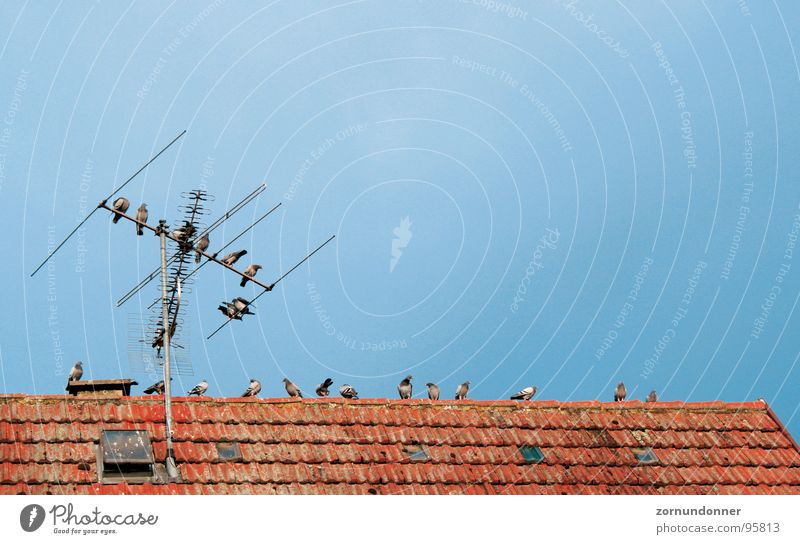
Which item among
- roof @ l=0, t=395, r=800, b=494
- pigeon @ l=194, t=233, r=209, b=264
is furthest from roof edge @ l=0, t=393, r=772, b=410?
pigeon @ l=194, t=233, r=209, b=264

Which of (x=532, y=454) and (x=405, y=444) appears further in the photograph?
(x=532, y=454)

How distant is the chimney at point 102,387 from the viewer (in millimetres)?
20438

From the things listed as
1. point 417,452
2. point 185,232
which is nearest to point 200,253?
point 185,232

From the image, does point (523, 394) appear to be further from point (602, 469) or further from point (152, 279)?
point (152, 279)

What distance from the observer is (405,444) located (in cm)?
2009

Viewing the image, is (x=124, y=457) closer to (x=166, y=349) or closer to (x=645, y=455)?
(x=166, y=349)

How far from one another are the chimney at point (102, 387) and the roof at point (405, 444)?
59 cm

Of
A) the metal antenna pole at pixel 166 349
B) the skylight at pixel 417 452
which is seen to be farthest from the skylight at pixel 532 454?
the metal antenna pole at pixel 166 349

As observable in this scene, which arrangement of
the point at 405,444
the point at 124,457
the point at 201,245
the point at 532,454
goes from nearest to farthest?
1. the point at 124,457
2. the point at 405,444
3. the point at 532,454
4. the point at 201,245

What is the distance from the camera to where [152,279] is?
67.6ft

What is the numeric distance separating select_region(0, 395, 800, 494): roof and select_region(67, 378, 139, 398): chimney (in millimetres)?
590

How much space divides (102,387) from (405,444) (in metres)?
4.38
